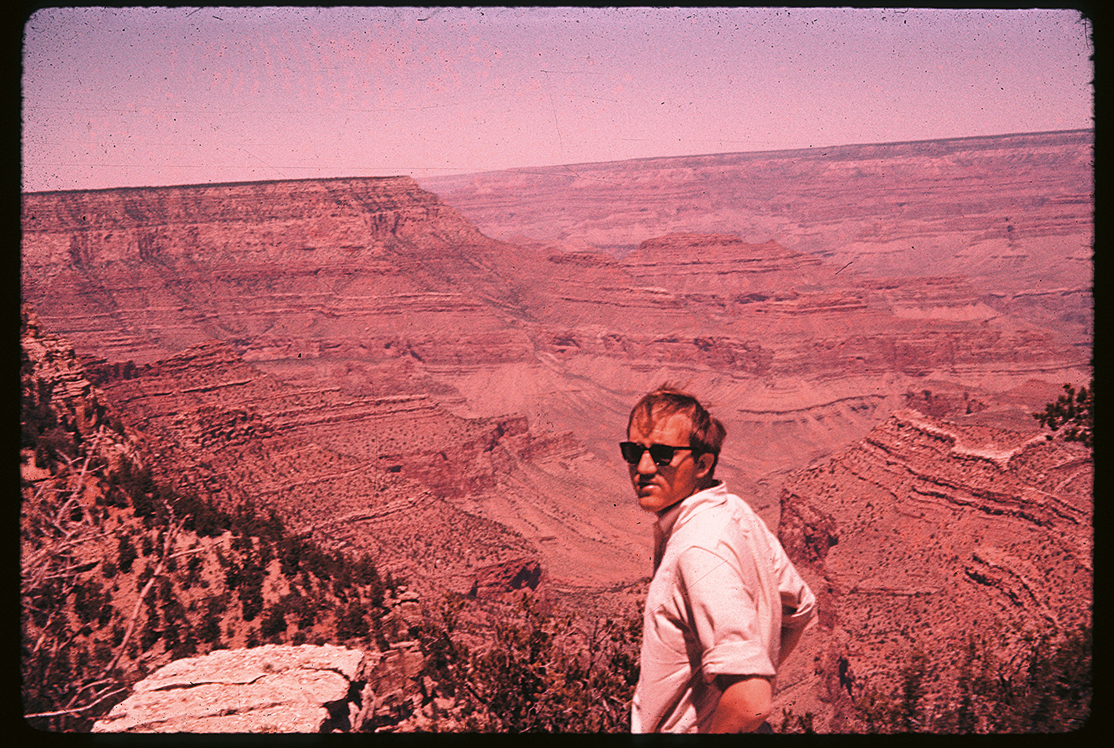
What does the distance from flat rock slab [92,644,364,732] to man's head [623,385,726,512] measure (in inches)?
152

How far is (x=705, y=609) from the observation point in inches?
130

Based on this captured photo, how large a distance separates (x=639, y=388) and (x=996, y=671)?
86543 mm

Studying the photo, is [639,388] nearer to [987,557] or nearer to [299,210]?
[299,210]

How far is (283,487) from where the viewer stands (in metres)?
33.9

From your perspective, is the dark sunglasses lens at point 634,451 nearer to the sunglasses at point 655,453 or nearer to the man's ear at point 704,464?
the sunglasses at point 655,453

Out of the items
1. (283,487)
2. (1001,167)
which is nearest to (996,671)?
(283,487)

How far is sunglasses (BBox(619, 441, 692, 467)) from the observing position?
145 inches

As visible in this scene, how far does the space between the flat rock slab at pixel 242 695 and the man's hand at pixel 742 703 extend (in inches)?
155

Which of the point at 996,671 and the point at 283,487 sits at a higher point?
the point at 283,487

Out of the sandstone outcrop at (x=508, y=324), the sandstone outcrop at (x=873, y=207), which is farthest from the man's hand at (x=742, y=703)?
the sandstone outcrop at (x=873, y=207)

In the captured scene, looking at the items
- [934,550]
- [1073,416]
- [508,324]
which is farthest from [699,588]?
[508,324]

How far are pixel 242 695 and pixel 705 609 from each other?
14.9 ft

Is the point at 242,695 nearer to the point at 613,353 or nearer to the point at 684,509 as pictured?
the point at 684,509

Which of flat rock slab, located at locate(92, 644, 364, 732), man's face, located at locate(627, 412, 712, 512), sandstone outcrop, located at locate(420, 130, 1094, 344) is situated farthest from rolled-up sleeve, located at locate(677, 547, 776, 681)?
sandstone outcrop, located at locate(420, 130, 1094, 344)
